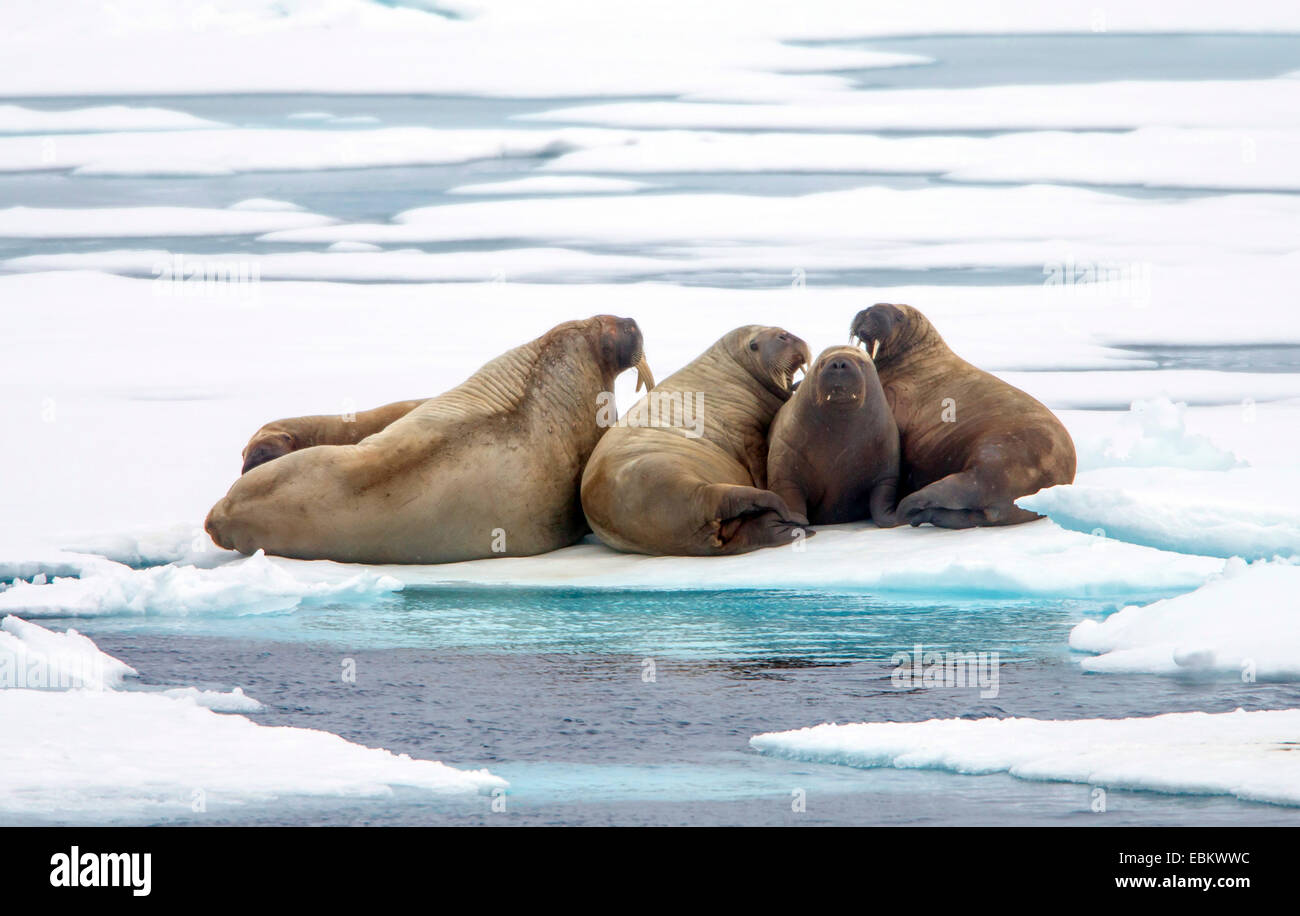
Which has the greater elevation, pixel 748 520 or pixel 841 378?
pixel 841 378

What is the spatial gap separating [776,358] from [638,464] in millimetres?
1477

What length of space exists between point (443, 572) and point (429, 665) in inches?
88.9

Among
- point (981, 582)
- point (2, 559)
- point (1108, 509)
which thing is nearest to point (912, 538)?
point (981, 582)

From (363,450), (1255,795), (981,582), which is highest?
(363,450)

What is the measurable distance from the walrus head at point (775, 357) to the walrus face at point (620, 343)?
0.62m

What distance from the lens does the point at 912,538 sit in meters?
8.44

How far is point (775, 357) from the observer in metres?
9.72

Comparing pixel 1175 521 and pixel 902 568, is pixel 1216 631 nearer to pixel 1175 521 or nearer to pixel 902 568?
pixel 1175 521

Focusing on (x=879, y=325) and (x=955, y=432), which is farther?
(x=879, y=325)

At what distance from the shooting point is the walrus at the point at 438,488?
28.0 ft

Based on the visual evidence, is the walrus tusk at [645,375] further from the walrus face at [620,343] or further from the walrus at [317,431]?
the walrus at [317,431]

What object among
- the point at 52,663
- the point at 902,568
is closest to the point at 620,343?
the point at 902,568

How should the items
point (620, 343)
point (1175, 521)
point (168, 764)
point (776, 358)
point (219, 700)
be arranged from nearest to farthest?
point (168, 764), point (219, 700), point (1175, 521), point (620, 343), point (776, 358)

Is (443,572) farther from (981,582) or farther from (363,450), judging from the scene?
(981,582)
